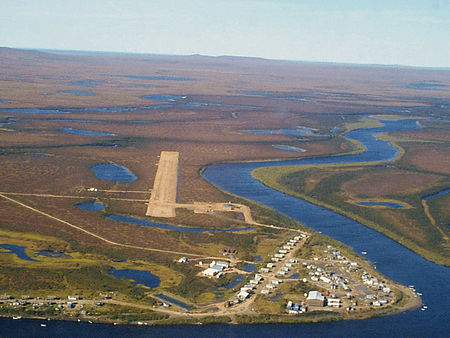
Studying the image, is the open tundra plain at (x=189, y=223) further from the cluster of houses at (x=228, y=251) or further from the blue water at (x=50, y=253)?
the cluster of houses at (x=228, y=251)

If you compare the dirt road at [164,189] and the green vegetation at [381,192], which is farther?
the dirt road at [164,189]

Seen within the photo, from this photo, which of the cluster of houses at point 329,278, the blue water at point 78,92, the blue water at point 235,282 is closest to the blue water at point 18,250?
the blue water at point 235,282

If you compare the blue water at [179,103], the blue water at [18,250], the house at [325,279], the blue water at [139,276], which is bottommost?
the blue water at [18,250]

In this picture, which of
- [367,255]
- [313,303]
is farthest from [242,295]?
[367,255]

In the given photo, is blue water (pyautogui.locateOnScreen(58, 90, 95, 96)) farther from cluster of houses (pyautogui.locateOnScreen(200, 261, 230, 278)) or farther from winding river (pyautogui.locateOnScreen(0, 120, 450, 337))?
cluster of houses (pyautogui.locateOnScreen(200, 261, 230, 278))

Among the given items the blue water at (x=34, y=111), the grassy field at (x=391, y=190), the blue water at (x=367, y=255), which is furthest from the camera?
the blue water at (x=34, y=111)

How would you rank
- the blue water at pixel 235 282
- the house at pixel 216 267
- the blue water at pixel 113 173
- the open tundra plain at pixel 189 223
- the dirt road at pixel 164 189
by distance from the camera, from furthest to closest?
the blue water at pixel 113 173
the dirt road at pixel 164 189
the house at pixel 216 267
the blue water at pixel 235 282
the open tundra plain at pixel 189 223

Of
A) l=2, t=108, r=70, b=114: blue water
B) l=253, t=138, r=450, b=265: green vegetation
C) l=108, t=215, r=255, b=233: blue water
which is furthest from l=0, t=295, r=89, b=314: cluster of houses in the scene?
l=2, t=108, r=70, b=114: blue water

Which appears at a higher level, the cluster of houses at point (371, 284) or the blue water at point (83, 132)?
the blue water at point (83, 132)
